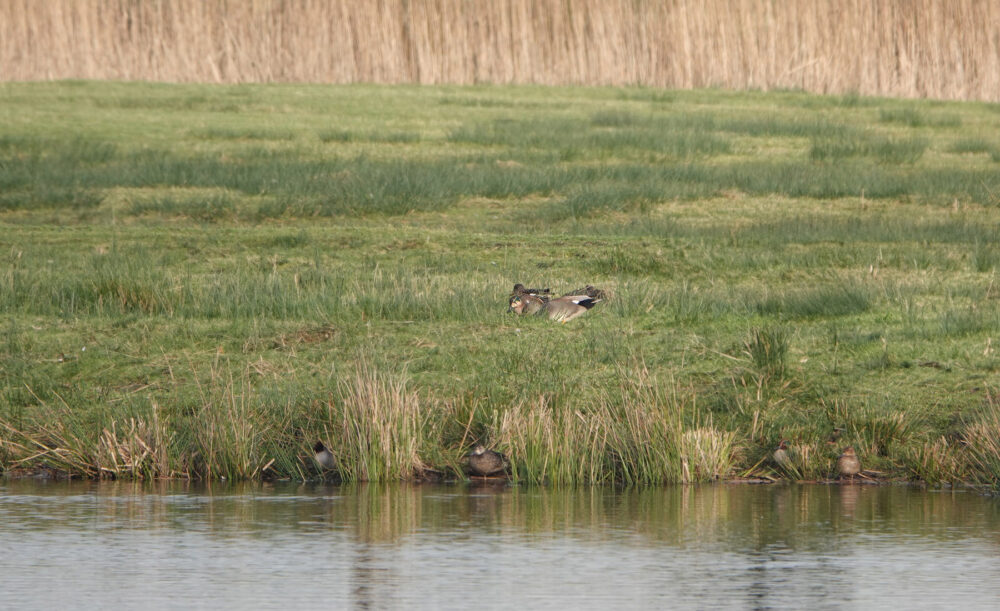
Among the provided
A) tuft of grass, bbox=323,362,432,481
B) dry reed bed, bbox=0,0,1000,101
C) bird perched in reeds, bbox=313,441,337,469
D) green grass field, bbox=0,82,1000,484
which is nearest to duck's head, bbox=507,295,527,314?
green grass field, bbox=0,82,1000,484

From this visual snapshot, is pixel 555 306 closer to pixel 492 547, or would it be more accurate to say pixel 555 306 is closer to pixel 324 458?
pixel 324 458

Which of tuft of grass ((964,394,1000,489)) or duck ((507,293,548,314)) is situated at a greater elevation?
duck ((507,293,548,314))

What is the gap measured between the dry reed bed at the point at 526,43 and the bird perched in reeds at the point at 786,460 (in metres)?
21.3

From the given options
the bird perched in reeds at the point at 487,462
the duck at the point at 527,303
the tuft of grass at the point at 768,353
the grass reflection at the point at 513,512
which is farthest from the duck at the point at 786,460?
the duck at the point at 527,303

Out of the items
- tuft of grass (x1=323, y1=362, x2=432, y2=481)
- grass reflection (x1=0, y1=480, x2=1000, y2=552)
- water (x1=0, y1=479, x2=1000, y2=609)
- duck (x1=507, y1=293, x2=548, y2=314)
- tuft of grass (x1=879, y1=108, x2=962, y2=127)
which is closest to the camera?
water (x1=0, y1=479, x2=1000, y2=609)

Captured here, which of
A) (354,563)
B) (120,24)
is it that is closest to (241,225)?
(354,563)

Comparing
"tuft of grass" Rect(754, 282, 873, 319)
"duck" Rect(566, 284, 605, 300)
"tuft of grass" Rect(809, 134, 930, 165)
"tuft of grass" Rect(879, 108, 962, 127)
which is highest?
"tuft of grass" Rect(879, 108, 962, 127)

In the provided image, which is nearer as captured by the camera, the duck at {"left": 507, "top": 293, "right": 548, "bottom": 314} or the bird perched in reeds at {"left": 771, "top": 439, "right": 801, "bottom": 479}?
the bird perched in reeds at {"left": 771, "top": 439, "right": 801, "bottom": 479}

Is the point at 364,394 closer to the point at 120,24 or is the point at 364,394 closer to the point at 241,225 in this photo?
the point at 241,225

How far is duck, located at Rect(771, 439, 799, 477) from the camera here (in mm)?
10000

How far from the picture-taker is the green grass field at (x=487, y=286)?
10.1m

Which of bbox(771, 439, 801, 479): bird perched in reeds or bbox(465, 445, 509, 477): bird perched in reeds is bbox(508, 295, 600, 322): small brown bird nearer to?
bbox(465, 445, 509, 477): bird perched in reeds

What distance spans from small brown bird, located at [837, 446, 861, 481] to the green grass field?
0.51 feet

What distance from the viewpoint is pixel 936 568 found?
299 inches
